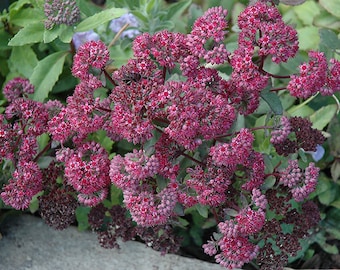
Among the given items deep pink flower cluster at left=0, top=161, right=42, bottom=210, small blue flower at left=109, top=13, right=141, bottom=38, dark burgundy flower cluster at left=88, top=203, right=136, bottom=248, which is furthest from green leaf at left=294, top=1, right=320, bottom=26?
deep pink flower cluster at left=0, top=161, right=42, bottom=210

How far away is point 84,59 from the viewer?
193 cm

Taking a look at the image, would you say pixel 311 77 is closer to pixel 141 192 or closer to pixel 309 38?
pixel 141 192

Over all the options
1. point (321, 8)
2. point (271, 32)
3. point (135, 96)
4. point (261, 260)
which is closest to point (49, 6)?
point (135, 96)

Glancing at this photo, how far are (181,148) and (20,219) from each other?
2.98ft

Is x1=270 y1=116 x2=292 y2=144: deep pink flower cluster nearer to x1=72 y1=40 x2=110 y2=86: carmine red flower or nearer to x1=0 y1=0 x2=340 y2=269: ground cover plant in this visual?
x1=0 y1=0 x2=340 y2=269: ground cover plant

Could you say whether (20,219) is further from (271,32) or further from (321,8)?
(321,8)

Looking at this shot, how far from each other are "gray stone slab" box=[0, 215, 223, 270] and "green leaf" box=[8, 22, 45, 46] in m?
0.76

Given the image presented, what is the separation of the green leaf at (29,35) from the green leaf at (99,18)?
0.15 m

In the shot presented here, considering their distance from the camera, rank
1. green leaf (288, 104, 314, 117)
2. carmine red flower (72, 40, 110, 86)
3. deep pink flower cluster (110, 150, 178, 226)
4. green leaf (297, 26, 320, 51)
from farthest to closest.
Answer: green leaf (297, 26, 320, 51) → green leaf (288, 104, 314, 117) → carmine red flower (72, 40, 110, 86) → deep pink flower cluster (110, 150, 178, 226)

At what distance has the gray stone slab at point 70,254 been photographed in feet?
7.72

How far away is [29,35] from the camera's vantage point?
2330mm

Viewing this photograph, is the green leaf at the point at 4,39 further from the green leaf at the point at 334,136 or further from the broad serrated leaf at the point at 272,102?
the green leaf at the point at 334,136

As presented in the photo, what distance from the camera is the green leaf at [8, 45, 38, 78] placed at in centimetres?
261

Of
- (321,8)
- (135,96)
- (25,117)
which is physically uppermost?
(135,96)
